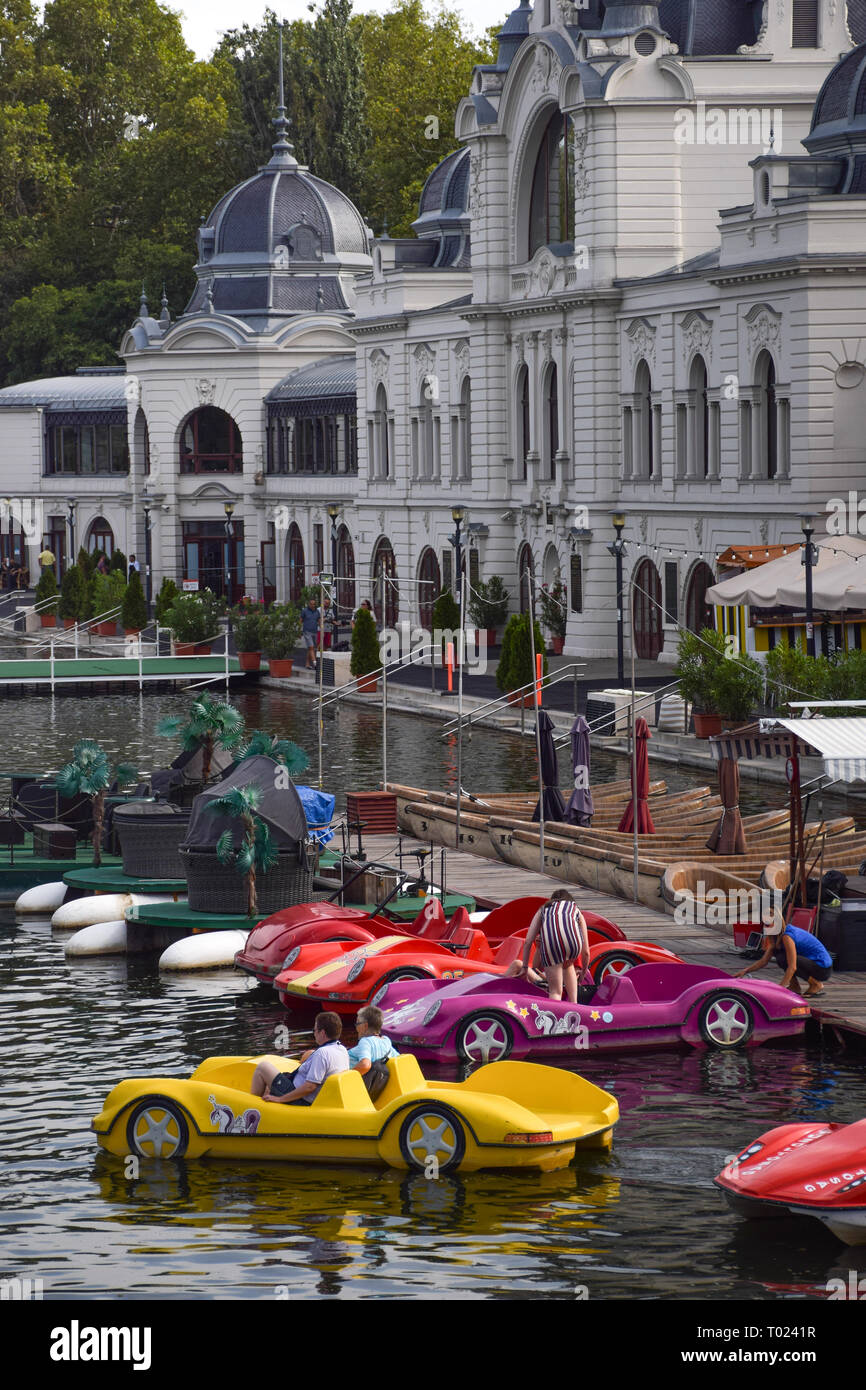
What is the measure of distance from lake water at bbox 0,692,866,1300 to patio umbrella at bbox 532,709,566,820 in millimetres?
8093

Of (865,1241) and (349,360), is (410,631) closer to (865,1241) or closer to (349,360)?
(349,360)

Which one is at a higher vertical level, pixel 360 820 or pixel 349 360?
pixel 349 360

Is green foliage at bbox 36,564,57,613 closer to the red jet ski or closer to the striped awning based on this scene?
the striped awning

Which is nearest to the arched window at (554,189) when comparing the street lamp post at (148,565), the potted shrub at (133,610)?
the potted shrub at (133,610)

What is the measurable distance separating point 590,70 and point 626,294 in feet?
18.1

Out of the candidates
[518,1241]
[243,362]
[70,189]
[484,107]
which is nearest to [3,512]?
[243,362]

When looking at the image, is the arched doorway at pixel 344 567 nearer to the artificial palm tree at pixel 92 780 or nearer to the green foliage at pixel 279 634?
the green foliage at pixel 279 634

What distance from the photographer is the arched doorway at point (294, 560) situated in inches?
3250

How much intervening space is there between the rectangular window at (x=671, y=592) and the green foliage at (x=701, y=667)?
10175 millimetres

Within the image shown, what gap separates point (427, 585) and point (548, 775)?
1465 inches

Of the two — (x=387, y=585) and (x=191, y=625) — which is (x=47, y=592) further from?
(x=191, y=625)

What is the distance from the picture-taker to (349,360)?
8206 cm

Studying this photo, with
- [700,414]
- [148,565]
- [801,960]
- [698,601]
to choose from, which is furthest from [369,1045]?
[148,565]
